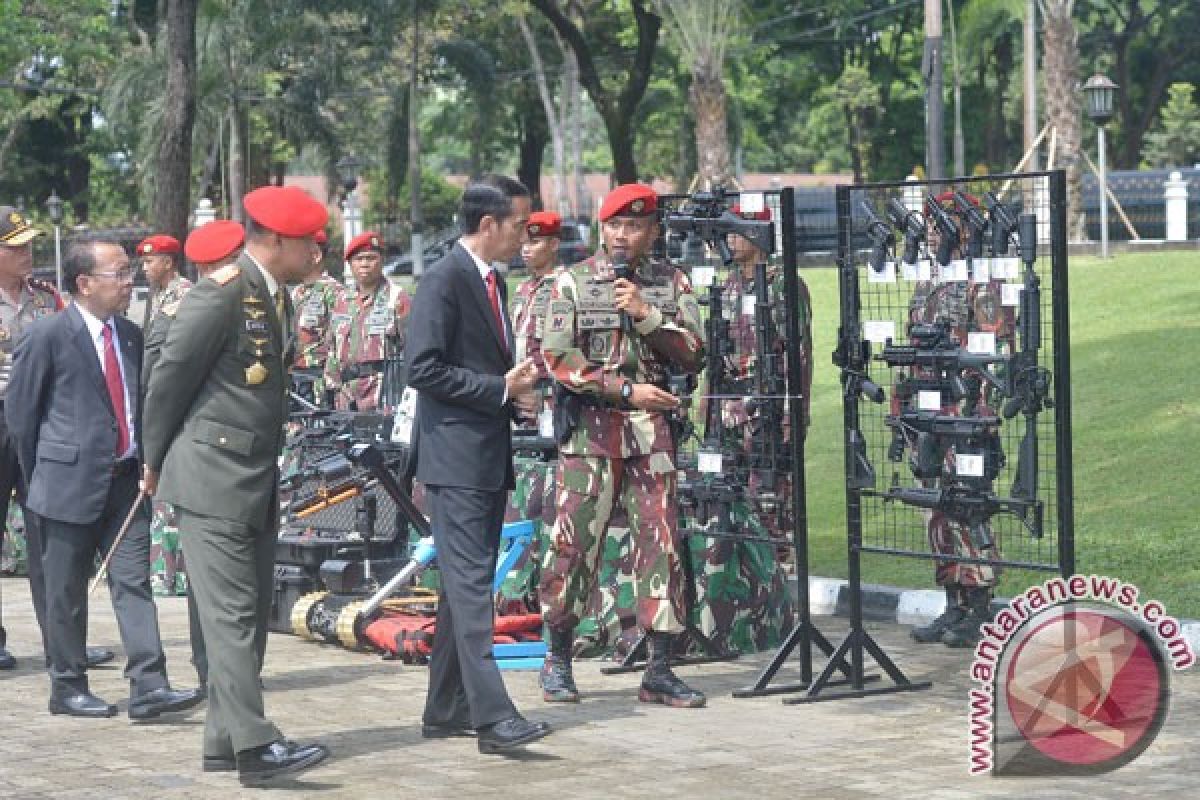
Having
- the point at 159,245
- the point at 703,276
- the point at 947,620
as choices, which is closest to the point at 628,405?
the point at 703,276

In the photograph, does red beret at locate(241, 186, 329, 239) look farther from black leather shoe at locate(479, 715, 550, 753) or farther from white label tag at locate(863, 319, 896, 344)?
white label tag at locate(863, 319, 896, 344)

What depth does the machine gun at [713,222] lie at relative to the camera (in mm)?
9375

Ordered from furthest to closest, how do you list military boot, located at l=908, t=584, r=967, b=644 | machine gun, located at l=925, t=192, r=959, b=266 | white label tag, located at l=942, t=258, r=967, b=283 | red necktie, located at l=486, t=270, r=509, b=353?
military boot, located at l=908, t=584, r=967, b=644 < machine gun, located at l=925, t=192, r=959, b=266 < white label tag, located at l=942, t=258, r=967, b=283 < red necktie, located at l=486, t=270, r=509, b=353

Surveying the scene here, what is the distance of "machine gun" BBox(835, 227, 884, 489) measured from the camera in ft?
29.4

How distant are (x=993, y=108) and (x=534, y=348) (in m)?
51.5

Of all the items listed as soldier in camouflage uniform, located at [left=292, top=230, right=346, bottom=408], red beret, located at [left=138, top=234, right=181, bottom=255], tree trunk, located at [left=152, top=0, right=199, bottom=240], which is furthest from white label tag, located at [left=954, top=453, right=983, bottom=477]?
tree trunk, located at [left=152, top=0, right=199, bottom=240]

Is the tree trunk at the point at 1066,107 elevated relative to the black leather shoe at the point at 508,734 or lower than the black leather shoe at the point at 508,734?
elevated

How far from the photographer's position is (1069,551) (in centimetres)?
816

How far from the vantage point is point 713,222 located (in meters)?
9.45

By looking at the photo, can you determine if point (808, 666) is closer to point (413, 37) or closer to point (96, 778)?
point (96, 778)

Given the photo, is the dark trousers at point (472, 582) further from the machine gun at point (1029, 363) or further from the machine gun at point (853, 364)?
the machine gun at point (1029, 363)

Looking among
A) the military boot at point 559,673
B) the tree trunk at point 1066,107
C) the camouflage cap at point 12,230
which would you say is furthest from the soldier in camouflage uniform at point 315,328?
the tree trunk at point 1066,107

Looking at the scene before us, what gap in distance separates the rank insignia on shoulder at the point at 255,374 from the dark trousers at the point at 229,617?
50 centimetres

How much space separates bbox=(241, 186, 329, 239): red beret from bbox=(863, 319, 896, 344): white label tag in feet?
7.98
